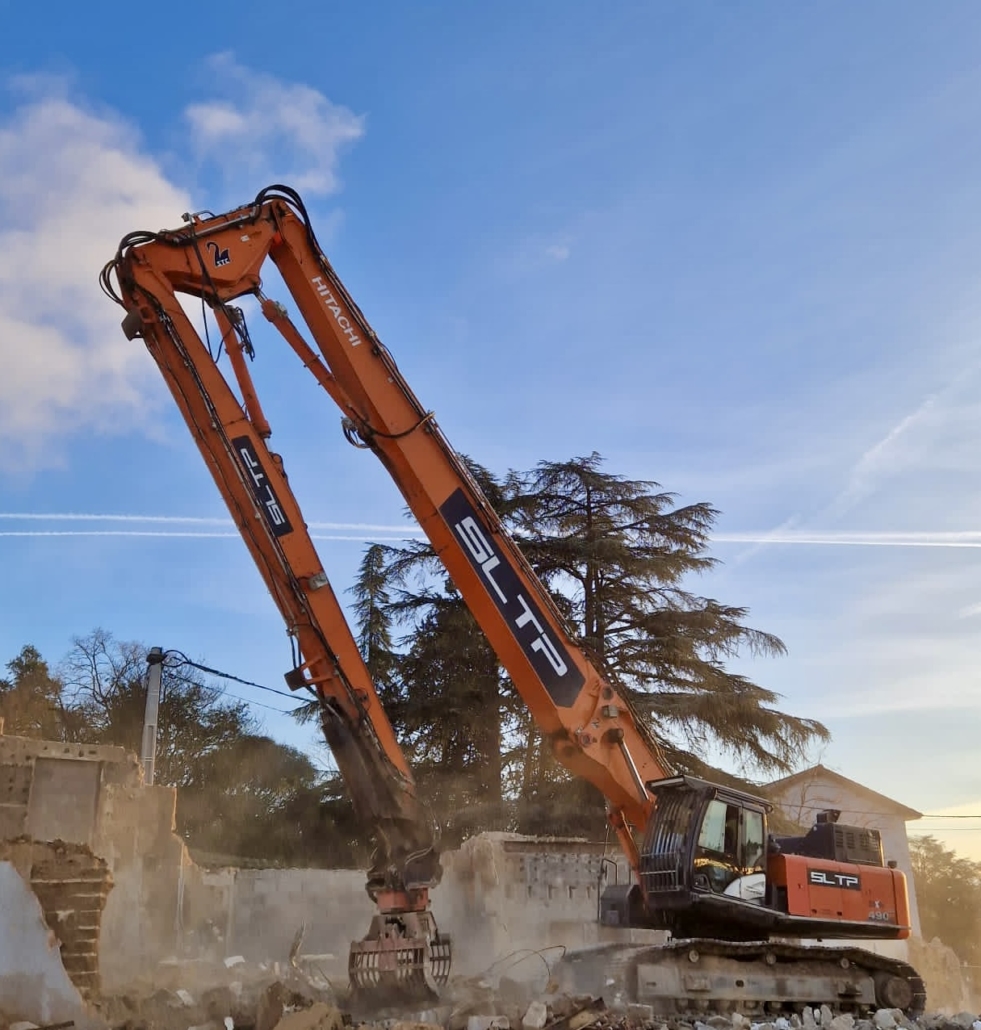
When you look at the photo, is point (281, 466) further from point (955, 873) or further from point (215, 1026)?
point (955, 873)

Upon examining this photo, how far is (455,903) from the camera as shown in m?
16.3

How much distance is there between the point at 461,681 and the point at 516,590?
12087 mm

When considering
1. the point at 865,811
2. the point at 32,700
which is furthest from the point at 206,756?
the point at 865,811

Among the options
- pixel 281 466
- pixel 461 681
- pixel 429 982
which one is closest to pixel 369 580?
pixel 461 681

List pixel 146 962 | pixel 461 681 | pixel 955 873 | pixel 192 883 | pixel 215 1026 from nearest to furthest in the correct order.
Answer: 1. pixel 215 1026
2. pixel 146 962
3. pixel 192 883
4. pixel 461 681
5. pixel 955 873

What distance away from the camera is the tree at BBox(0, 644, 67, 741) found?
2811 centimetres

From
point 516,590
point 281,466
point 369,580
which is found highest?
point 369,580

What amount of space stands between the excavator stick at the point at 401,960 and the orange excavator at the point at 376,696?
34 millimetres

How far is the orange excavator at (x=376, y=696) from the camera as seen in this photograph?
9414 millimetres

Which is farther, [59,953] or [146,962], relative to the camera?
[146,962]

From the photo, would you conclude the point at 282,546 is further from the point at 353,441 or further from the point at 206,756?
the point at 206,756

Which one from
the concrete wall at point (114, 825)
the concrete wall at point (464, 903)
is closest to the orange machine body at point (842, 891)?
the concrete wall at point (464, 903)

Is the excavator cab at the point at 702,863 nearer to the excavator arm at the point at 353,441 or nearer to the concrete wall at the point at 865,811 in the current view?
the excavator arm at the point at 353,441

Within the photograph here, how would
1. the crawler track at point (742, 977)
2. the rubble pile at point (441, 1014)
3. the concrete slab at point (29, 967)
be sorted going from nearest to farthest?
the rubble pile at point (441, 1014) < the concrete slab at point (29, 967) < the crawler track at point (742, 977)
